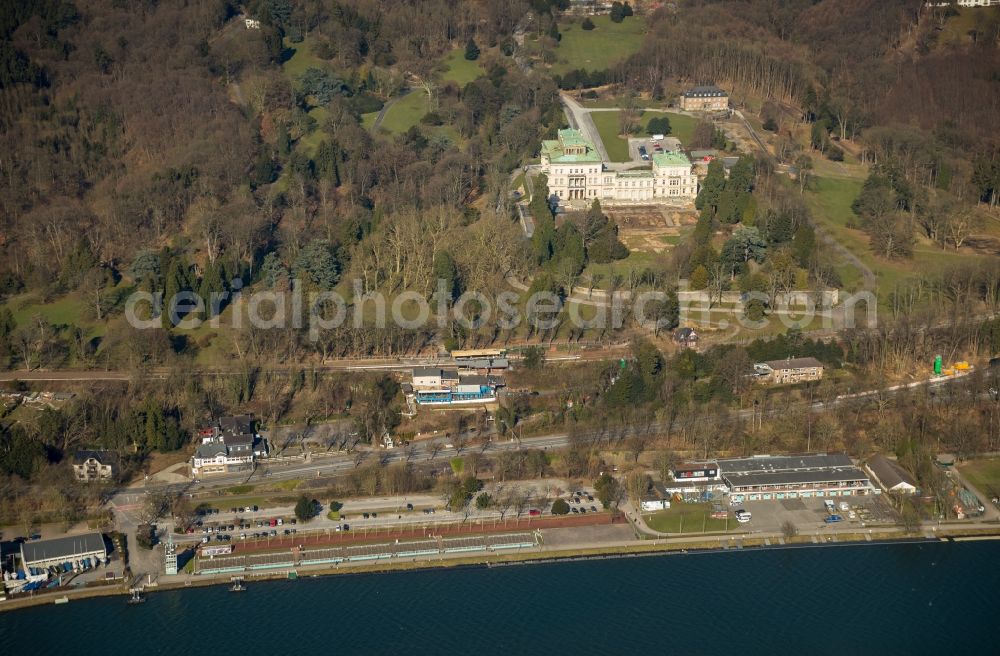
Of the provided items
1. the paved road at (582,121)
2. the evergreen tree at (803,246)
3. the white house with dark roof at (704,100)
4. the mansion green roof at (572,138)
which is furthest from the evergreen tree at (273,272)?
the white house with dark roof at (704,100)

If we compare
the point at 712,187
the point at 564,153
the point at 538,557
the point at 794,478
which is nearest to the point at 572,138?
the point at 564,153

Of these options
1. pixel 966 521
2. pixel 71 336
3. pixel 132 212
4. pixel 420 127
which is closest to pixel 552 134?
pixel 420 127

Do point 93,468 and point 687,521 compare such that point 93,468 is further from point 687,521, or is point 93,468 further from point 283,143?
point 283,143

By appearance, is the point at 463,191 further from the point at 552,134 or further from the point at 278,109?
the point at 278,109

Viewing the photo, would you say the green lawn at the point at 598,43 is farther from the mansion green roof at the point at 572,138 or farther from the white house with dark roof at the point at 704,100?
the mansion green roof at the point at 572,138

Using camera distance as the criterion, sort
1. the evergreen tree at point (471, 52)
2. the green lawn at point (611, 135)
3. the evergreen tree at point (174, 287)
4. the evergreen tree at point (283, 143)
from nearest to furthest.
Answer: the evergreen tree at point (174, 287)
the green lawn at point (611, 135)
the evergreen tree at point (283, 143)
the evergreen tree at point (471, 52)

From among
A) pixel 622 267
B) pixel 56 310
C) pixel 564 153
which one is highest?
pixel 564 153

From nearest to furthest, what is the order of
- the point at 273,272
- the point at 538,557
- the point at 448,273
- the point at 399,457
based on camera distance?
the point at 538,557
the point at 399,457
the point at 448,273
the point at 273,272

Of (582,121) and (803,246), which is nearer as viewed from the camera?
(803,246)
